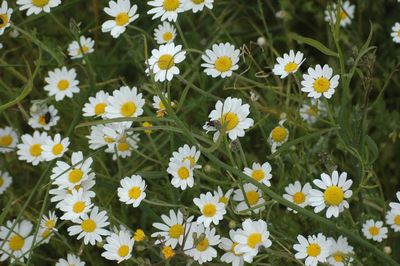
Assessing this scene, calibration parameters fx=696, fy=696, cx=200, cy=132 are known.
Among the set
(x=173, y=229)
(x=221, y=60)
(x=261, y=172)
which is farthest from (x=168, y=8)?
(x=173, y=229)

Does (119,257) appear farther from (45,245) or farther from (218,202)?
(45,245)

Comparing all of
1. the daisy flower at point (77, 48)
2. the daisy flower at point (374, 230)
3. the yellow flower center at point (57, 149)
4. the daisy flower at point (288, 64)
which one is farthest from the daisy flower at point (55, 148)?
the daisy flower at point (374, 230)

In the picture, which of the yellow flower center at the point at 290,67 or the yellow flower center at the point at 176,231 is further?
the yellow flower center at the point at 290,67

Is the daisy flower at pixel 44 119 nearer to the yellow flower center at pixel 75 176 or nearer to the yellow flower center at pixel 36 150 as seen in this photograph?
the yellow flower center at pixel 36 150

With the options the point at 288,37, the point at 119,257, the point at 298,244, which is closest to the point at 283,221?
the point at 298,244

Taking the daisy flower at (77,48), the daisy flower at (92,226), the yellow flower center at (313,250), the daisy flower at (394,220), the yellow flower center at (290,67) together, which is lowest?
the yellow flower center at (313,250)

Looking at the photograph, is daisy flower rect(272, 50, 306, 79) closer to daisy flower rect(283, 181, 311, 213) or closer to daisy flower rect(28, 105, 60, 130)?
daisy flower rect(283, 181, 311, 213)
